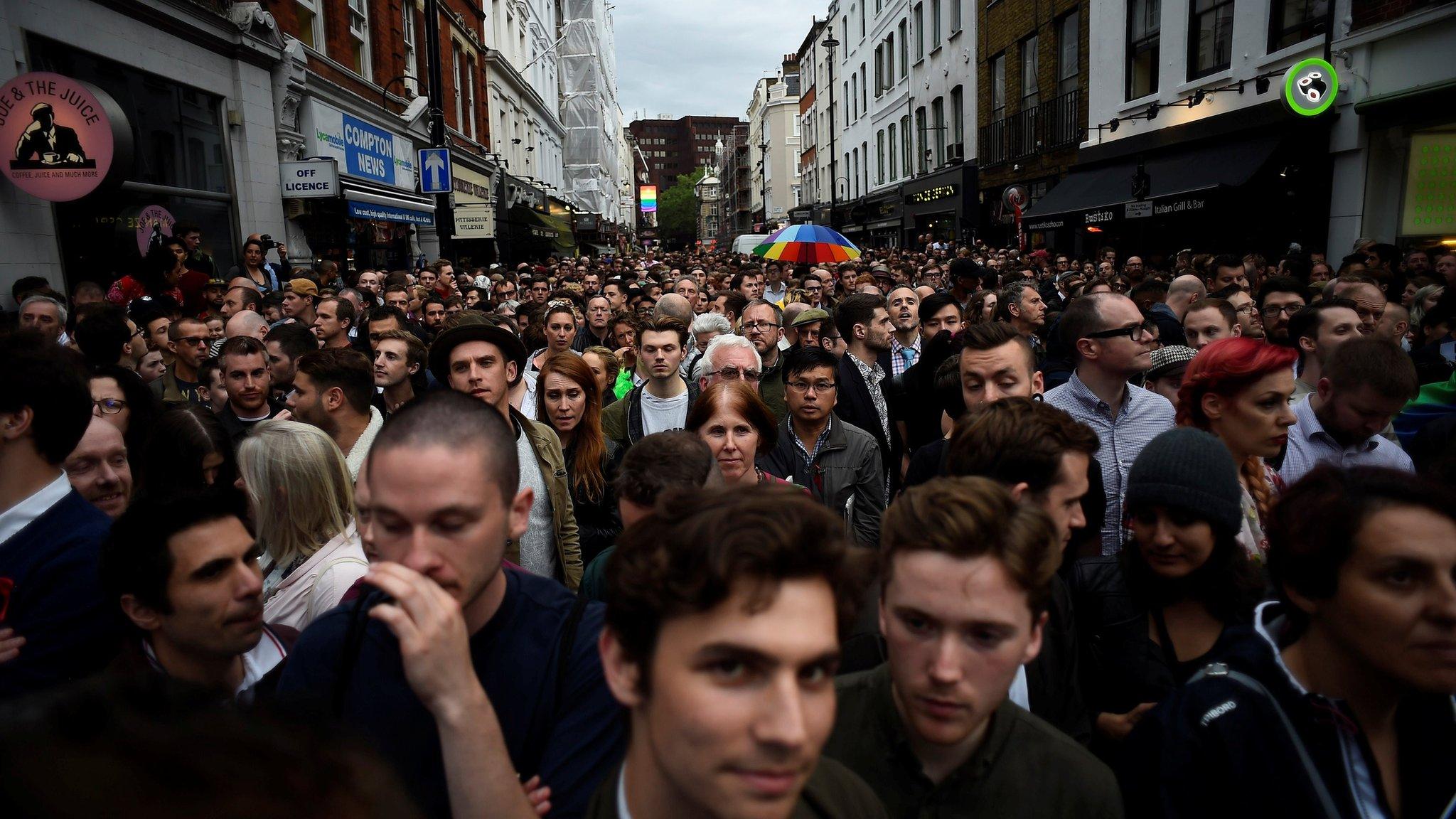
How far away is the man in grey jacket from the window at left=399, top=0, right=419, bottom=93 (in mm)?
20067

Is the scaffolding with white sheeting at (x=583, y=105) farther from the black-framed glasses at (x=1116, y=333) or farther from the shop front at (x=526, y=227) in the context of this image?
the black-framed glasses at (x=1116, y=333)

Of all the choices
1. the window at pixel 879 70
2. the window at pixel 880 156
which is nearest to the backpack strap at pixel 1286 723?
the window at pixel 879 70

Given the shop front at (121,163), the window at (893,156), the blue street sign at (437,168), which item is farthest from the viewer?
the window at (893,156)

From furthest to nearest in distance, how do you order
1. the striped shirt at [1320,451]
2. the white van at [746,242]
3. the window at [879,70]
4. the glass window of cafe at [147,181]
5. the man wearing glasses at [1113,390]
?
the white van at [746,242], the window at [879,70], the glass window of cafe at [147,181], the man wearing glasses at [1113,390], the striped shirt at [1320,451]

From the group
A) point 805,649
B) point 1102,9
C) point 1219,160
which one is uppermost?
point 1102,9

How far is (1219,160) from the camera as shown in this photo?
1422 cm

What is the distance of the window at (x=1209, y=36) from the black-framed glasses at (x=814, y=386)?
Answer: 13971mm

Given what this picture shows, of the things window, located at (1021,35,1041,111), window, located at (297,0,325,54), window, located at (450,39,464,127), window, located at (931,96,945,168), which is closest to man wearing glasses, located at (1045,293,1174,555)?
window, located at (297,0,325,54)

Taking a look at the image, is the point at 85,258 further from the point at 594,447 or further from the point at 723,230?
the point at 723,230

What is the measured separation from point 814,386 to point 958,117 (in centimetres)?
2675

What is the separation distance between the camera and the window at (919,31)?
1212 inches

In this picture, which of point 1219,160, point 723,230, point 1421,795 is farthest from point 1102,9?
point 723,230

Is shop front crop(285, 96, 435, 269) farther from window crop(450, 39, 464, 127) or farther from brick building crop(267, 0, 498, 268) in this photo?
window crop(450, 39, 464, 127)

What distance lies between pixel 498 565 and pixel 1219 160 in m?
15.9
